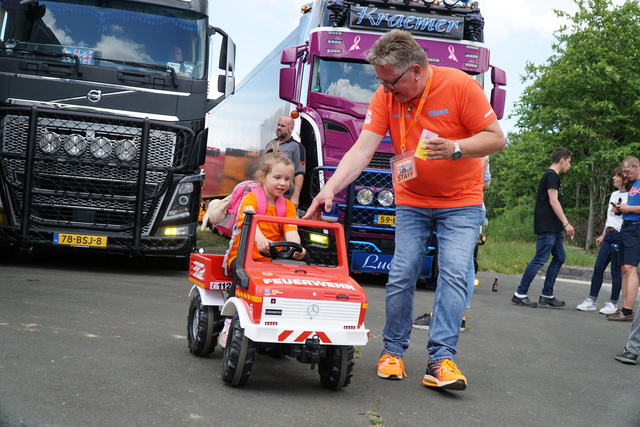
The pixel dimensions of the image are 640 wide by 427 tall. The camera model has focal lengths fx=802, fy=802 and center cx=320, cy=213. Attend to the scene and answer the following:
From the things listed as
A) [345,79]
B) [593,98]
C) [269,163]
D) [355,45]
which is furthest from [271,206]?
[593,98]

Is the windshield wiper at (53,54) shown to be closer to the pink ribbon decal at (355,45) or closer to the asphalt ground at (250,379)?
the asphalt ground at (250,379)

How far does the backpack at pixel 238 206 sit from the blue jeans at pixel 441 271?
787 mm

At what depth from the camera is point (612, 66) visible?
3462 centimetres

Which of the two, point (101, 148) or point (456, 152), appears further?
point (101, 148)

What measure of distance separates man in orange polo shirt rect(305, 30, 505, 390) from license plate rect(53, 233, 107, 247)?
558 cm

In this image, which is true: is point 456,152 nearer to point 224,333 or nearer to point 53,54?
point 224,333

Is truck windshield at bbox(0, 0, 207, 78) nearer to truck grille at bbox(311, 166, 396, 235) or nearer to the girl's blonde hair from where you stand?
truck grille at bbox(311, 166, 396, 235)

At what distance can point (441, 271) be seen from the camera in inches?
201

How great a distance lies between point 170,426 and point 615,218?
306 inches

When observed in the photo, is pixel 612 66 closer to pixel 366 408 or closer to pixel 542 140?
pixel 542 140

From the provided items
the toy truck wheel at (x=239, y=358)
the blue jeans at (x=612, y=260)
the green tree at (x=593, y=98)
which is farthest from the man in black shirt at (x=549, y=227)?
the green tree at (x=593, y=98)

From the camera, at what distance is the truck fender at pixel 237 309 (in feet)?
14.4

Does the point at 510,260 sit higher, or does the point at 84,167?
the point at 84,167

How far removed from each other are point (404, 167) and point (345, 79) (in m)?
6.56
